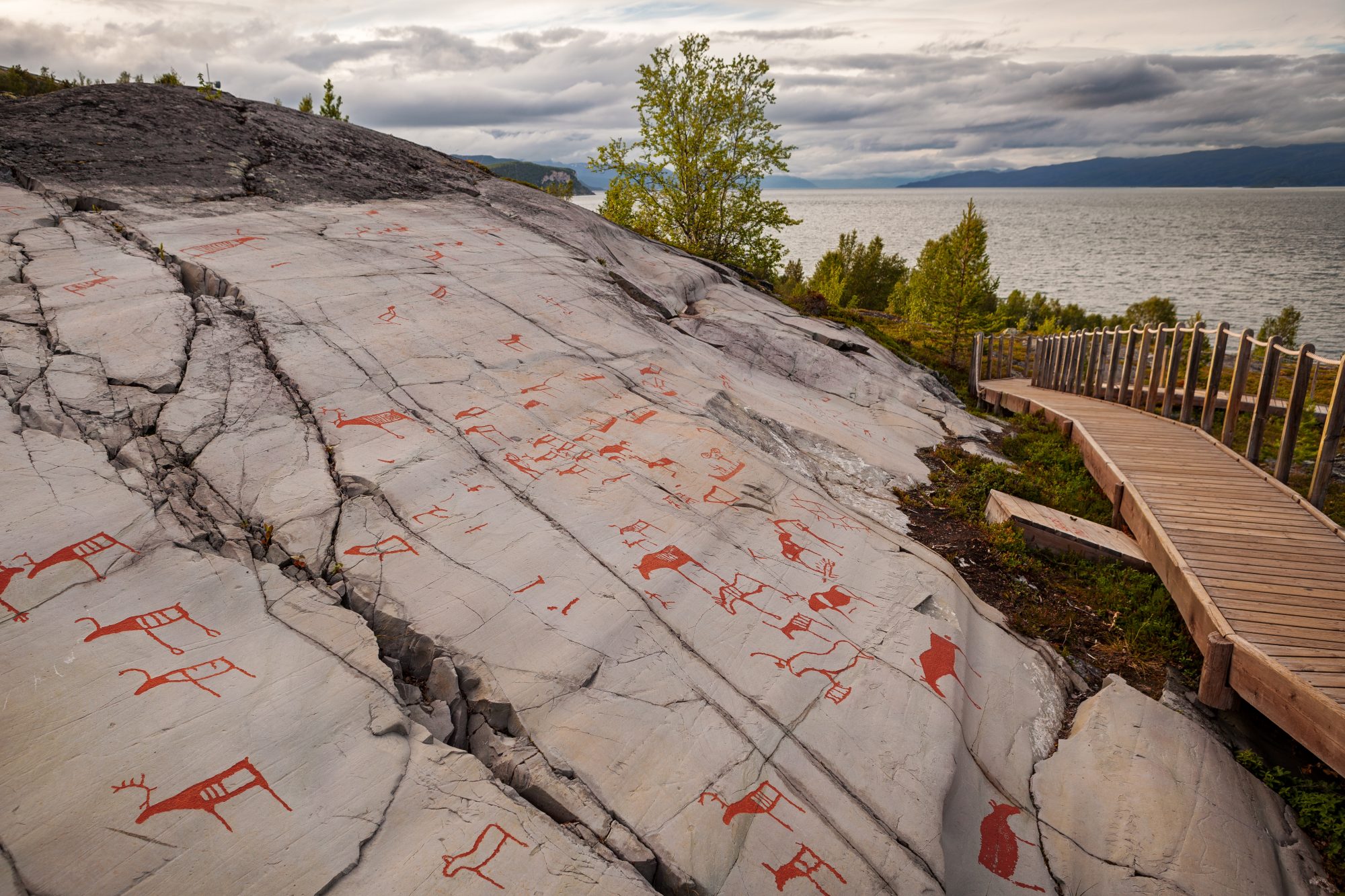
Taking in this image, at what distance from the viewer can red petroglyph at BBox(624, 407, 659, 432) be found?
8.59 metres

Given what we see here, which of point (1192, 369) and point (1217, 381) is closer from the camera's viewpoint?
point (1217, 381)

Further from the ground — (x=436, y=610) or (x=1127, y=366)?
(x=1127, y=366)

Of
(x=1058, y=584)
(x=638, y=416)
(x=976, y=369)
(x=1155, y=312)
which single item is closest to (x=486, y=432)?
(x=638, y=416)

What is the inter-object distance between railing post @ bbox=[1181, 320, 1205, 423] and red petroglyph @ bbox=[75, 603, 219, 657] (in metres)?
14.3

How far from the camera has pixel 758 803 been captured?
4453mm

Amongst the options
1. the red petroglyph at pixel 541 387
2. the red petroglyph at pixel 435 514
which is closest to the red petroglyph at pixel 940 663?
the red petroglyph at pixel 435 514

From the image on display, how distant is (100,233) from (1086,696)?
13.7 meters

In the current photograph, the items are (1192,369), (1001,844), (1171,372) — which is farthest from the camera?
(1171,372)

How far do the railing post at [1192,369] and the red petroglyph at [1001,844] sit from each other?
10025mm

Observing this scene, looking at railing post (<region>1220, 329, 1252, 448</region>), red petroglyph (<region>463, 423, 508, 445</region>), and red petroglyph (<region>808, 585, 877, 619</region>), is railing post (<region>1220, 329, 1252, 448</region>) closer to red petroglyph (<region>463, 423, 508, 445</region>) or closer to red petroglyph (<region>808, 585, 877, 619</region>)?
red petroglyph (<region>808, 585, 877, 619</region>)

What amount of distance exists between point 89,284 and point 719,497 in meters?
8.13

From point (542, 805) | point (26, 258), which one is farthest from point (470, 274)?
point (542, 805)

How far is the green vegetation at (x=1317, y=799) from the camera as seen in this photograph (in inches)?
219

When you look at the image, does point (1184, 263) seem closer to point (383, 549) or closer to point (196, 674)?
point (383, 549)
